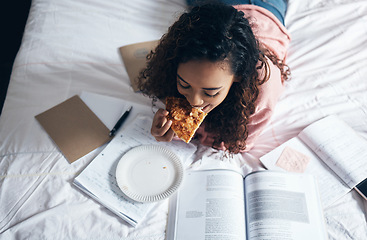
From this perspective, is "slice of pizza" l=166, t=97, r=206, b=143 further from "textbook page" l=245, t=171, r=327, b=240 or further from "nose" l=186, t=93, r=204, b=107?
"textbook page" l=245, t=171, r=327, b=240

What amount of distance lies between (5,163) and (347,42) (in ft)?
5.21

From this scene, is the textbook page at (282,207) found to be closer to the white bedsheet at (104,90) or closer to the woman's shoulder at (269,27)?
the white bedsheet at (104,90)

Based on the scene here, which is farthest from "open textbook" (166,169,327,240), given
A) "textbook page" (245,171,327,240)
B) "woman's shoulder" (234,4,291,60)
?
"woman's shoulder" (234,4,291,60)

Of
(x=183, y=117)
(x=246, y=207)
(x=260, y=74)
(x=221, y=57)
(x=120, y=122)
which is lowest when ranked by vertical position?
(x=246, y=207)

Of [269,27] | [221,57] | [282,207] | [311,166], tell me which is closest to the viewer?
[221,57]

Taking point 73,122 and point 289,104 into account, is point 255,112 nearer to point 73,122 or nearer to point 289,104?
point 289,104

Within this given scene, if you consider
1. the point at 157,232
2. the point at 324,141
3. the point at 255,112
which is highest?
the point at 255,112

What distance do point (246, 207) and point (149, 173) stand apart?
37cm

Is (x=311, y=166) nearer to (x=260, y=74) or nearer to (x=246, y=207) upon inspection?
(x=246, y=207)

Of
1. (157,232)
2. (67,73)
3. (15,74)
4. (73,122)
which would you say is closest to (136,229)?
(157,232)

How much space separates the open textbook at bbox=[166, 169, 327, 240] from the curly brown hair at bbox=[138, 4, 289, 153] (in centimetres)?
17

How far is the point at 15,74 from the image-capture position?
128 centimetres

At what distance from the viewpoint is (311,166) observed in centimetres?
115

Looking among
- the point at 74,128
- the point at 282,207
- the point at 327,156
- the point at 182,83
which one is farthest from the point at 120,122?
the point at 327,156
